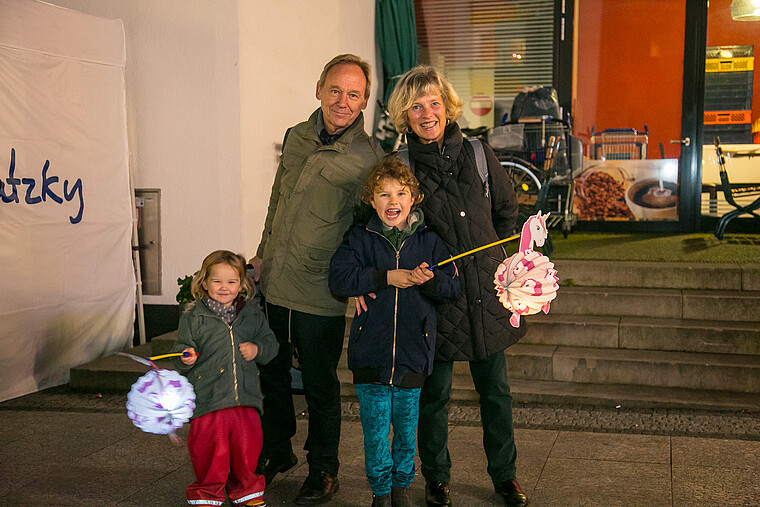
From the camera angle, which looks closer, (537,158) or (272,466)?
(272,466)

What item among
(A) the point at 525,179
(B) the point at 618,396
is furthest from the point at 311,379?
(A) the point at 525,179

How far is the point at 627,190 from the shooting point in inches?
371

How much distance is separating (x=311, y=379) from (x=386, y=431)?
0.48 m

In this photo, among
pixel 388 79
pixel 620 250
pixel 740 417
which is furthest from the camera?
pixel 388 79

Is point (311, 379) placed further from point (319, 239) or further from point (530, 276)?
point (530, 276)

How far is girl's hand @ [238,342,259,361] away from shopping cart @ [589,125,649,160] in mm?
7087

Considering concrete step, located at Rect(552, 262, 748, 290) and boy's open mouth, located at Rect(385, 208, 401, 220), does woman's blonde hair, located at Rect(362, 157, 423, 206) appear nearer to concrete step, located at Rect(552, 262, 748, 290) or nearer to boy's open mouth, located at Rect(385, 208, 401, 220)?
boy's open mouth, located at Rect(385, 208, 401, 220)

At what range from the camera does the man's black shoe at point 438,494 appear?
342cm

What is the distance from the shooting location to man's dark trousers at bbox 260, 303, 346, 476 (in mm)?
3537

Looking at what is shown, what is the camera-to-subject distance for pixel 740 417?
466 cm

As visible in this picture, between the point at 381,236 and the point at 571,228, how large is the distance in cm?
637

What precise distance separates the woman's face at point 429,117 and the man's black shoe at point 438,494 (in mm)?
1497

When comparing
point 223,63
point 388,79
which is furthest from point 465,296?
point 388,79

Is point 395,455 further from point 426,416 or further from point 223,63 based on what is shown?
point 223,63
